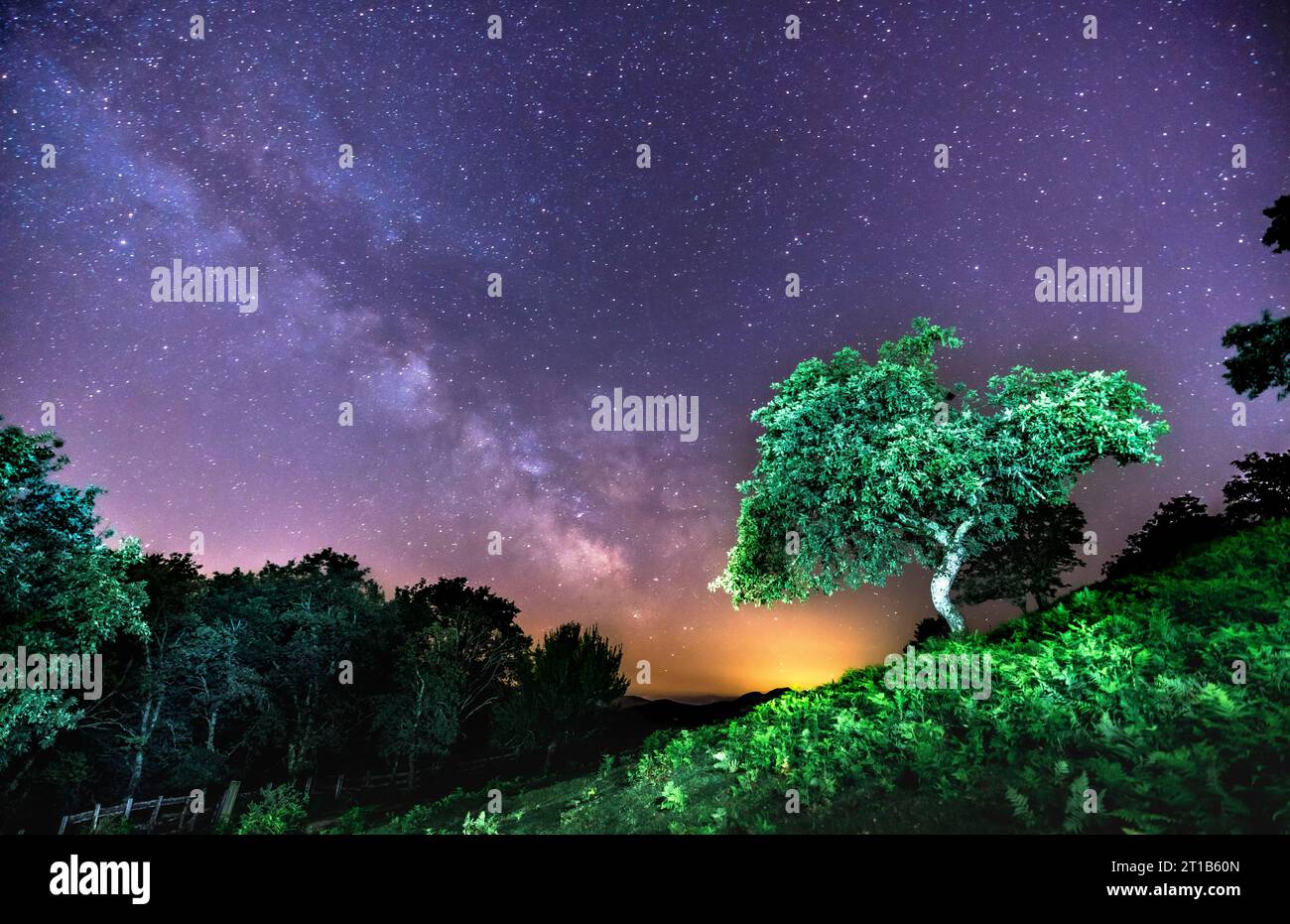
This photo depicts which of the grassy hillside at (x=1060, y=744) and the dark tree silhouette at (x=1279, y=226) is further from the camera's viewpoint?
the dark tree silhouette at (x=1279, y=226)

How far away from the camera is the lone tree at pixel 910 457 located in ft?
50.6

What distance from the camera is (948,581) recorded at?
18812 millimetres

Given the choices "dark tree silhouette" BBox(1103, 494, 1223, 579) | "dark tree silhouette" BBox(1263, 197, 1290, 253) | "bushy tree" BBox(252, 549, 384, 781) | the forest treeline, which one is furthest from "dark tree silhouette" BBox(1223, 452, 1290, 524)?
"bushy tree" BBox(252, 549, 384, 781)

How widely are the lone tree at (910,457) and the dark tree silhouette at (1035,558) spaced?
30.4ft

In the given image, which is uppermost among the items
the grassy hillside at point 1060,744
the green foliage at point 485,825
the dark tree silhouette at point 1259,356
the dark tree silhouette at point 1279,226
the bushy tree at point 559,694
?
the dark tree silhouette at point 1279,226

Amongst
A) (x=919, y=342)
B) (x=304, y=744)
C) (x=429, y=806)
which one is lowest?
(x=304, y=744)

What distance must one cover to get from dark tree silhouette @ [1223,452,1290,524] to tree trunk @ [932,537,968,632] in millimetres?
10691

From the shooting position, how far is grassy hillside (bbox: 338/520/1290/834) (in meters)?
5.92

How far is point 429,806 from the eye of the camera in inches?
822

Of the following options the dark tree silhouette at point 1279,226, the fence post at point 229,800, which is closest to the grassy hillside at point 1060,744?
the dark tree silhouette at point 1279,226

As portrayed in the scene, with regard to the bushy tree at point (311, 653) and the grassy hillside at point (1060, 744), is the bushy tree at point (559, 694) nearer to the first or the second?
the bushy tree at point (311, 653)
